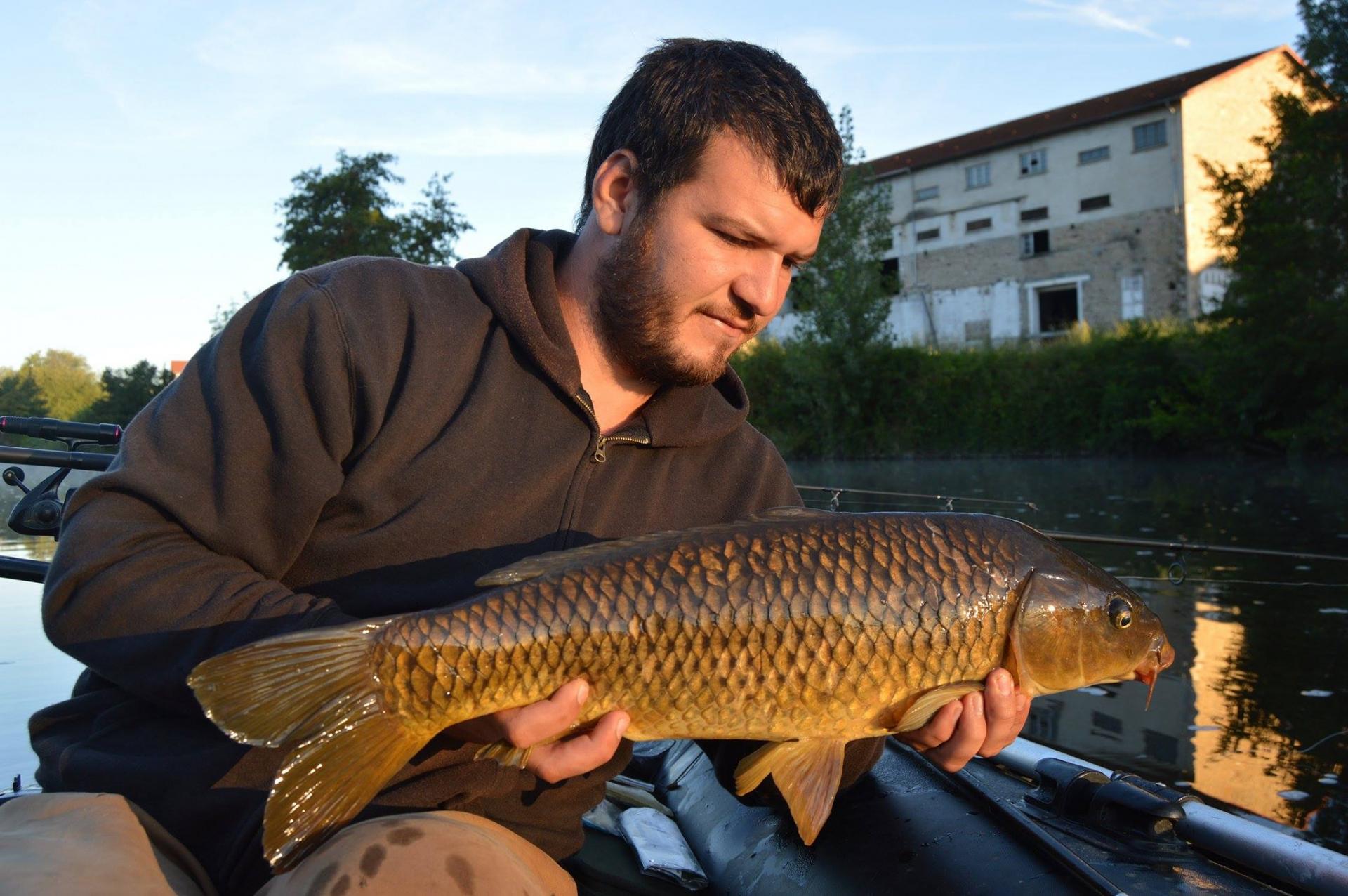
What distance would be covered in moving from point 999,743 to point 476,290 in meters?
1.51

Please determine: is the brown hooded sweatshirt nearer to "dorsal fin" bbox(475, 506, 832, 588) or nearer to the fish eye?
"dorsal fin" bbox(475, 506, 832, 588)

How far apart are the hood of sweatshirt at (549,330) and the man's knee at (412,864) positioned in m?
0.97

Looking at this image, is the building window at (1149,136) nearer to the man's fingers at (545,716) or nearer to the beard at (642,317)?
the beard at (642,317)

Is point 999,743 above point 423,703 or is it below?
below

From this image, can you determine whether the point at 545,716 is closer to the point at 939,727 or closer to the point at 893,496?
the point at 939,727

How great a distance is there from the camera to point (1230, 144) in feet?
127

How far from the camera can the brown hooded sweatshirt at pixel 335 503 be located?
1.94 metres

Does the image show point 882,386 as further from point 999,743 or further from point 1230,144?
point 999,743

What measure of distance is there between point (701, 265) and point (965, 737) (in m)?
1.15

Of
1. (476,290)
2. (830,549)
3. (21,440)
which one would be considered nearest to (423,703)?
(830,549)

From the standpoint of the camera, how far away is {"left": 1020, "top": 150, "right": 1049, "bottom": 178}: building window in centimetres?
4197

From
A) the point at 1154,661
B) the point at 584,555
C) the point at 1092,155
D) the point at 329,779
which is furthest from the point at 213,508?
the point at 1092,155

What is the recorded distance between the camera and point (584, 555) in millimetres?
2035

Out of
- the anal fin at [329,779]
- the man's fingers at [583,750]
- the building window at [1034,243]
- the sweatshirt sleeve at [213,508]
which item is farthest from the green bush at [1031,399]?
the anal fin at [329,779]
